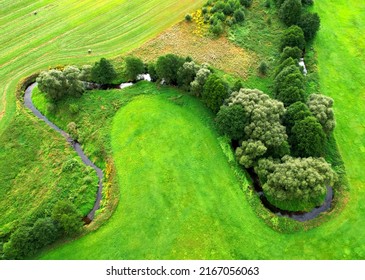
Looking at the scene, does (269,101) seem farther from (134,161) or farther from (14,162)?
(14,162)

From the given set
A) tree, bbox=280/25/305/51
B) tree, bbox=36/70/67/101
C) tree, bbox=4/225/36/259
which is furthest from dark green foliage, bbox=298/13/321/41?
tree, bbox=4/225/36/259

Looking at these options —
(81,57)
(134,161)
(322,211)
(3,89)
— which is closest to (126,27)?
(81,57)

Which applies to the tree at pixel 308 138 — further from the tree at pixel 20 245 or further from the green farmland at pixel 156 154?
the tree at pixel 20 245

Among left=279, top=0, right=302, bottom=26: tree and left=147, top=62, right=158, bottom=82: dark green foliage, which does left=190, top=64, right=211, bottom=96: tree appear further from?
left=279, top=0, right=302, bottom=26: tree

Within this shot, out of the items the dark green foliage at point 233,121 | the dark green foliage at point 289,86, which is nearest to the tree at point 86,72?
the dark green foliage at point 233,121

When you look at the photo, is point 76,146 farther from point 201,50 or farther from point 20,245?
point 201,50
